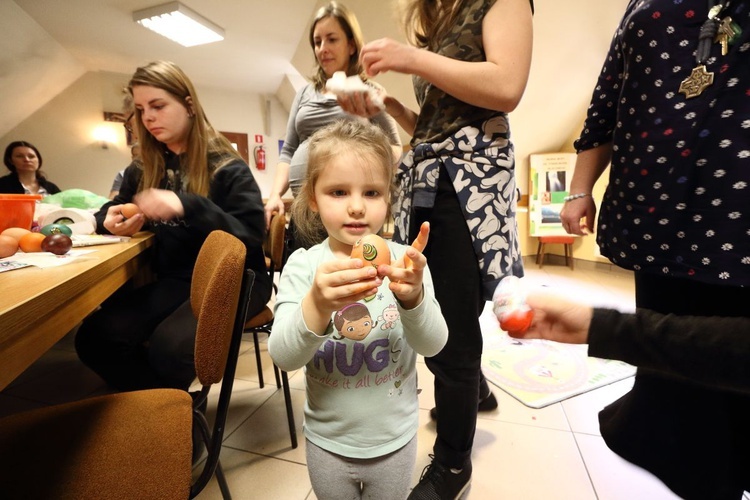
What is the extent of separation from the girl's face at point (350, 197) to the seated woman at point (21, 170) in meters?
4.37

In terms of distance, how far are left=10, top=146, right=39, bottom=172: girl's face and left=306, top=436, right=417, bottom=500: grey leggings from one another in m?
4.67

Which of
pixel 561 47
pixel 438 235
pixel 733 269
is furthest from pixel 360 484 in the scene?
pixel 561 47

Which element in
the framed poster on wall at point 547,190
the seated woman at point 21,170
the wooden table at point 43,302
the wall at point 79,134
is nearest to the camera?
the wooden table at point 43,302

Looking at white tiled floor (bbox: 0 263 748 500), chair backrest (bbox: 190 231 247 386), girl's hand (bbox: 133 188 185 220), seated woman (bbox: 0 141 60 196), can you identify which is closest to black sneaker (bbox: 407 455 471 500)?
white tiled floor (bbox: 0 263 748 500)

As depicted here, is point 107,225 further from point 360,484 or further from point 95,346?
point 360,484

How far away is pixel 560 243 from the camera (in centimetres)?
450

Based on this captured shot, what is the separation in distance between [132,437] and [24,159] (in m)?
4.48

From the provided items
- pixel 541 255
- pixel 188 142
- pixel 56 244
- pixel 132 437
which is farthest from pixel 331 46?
pixel 541 255

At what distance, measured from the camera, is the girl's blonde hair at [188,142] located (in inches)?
48.6

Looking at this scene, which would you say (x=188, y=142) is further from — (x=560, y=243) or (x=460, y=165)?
(x=560, y=243)

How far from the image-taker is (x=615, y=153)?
0.79 meters

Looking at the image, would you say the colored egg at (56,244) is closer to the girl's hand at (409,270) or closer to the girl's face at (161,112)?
the girl's face at (161,112)

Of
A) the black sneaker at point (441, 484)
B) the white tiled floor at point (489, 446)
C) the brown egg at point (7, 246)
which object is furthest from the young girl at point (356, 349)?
the brown egg at point (7, 246)

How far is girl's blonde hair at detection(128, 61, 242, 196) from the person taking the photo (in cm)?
124
